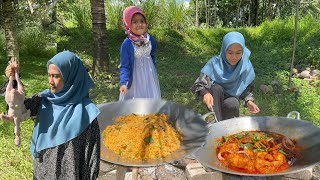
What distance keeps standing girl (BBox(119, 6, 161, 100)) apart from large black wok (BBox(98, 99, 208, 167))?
84cm

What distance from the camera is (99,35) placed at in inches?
257

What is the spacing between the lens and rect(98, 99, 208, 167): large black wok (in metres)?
1.93

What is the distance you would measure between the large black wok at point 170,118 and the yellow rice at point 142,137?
0.05 m

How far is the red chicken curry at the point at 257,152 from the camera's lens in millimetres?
1854

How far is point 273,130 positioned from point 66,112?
1.35 metres

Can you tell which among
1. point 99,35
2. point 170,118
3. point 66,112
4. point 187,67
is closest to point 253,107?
point 170,118

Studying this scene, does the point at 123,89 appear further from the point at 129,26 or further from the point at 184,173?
the point at 184,173

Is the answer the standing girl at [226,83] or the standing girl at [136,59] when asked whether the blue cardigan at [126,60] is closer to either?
the standing girl at [136,59]

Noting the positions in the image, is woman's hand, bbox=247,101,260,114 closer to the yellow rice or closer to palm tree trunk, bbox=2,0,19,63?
the yellow rice

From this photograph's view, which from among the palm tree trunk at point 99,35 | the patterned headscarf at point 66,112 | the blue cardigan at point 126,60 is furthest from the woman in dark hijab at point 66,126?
the palm tree trunk at point 99,35

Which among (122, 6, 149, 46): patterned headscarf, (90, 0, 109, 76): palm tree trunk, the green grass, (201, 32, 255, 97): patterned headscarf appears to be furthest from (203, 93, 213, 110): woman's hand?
(90, 0, 109, 76): palm tree trunk

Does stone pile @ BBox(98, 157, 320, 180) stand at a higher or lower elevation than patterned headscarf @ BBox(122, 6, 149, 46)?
lower

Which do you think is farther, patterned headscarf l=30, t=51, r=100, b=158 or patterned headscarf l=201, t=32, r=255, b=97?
patterned headscarf l=201, t=32, r=255, b=97

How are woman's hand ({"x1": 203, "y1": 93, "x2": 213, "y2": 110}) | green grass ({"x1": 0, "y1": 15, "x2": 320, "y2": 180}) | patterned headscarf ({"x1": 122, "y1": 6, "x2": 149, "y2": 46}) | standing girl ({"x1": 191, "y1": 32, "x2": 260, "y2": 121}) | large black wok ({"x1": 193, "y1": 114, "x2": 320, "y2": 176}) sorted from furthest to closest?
1. green grass ({"x1": 0, "y1": 15, "x2": 320, "y2": 180})
2. patterned headscarf ({"x1": 122, "y1": 6, "x2": 149, "y2": 46})
3. standing girl ({"x1": 191, "y1": 32, "x2": 260, "y2": 121})
4. woman's hand ({"x1": 203, "y1": 93, "x2": 213, "y2": 110})
5. large black wok ({"x1": 193, "y1": 114, "x2": 320, "y2": 176})
